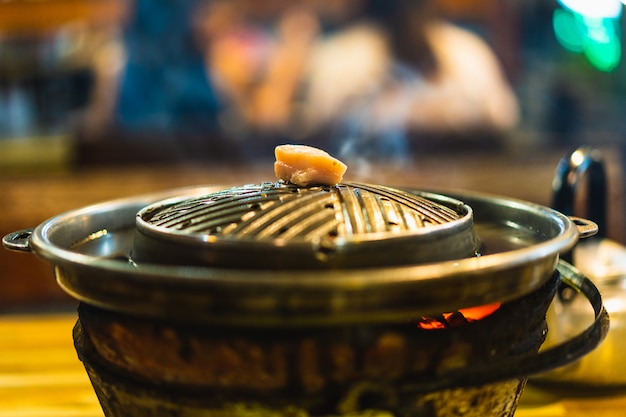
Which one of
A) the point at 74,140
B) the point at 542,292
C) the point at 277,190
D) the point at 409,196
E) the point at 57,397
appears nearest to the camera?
the point at 542,292

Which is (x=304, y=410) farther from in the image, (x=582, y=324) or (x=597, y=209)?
(x=597, y=209)

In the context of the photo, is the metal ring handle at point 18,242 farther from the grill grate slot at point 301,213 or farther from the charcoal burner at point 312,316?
the grill grate slot at point 301,213

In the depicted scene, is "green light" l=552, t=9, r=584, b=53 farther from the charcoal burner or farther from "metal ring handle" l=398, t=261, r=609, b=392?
"metal ring handle" l=398, t=261, r=609, b=392

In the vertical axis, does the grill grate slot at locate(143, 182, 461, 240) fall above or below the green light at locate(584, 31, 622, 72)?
below

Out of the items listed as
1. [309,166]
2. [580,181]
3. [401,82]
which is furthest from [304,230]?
[401,82]

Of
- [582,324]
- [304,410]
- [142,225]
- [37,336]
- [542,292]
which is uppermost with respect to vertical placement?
[142,225]

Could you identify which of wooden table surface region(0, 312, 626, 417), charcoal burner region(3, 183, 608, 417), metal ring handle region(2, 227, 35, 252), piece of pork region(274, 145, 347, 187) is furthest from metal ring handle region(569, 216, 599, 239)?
metal ring handle region(2, 227, 35, 252)

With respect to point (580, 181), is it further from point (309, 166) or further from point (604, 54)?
point (604, 54)

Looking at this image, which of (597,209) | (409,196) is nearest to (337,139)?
(597,209)
